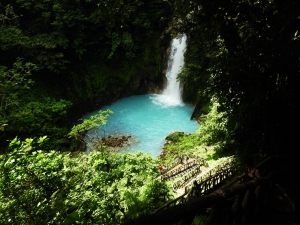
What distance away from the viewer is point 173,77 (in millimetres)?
26797

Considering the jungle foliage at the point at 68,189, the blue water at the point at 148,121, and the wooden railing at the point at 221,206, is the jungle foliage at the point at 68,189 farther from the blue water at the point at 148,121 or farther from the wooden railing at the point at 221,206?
the blue water at the point at 148,121

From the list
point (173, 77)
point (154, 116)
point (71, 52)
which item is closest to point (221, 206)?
point (154, 116)

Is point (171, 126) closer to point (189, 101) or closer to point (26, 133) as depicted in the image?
point (189, 101)

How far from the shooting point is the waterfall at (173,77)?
25.8 m

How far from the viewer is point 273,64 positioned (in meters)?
4.18

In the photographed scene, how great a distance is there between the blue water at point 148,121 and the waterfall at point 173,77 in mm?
855

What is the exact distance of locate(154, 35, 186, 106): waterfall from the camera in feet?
84.7

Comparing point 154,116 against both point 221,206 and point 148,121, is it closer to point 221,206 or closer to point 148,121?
point 148,121

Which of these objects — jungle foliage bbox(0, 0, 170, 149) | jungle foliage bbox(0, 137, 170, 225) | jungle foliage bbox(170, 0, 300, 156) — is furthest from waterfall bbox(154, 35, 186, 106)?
jungle foliage bbox(170, 0, 300, 156)

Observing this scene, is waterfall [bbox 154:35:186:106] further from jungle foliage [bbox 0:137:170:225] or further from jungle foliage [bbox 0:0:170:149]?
jungle foliage [bbox 0:137:170:225]

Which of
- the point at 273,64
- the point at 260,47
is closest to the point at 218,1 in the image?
the point at 260,47

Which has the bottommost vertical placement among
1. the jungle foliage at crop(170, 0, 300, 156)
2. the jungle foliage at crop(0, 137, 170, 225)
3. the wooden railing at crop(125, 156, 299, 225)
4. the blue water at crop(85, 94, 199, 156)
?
the blue water at crop(85, 94, 199, 156)

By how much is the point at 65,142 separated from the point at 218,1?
14.5 metres

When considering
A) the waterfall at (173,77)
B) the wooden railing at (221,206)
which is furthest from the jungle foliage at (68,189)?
the waterfall at (173,77)
